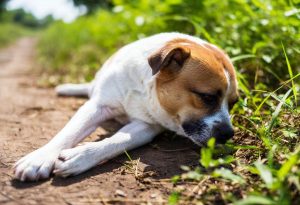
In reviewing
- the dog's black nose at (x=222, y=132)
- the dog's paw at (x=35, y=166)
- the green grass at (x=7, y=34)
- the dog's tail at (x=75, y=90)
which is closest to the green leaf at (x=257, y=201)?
the dog's black nose at (x=222, y=132)

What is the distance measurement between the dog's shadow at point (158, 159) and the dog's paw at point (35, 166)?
4cm

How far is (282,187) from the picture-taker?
77.5 inches

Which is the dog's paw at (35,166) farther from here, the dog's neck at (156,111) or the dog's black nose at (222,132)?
the dog's black nose at (222,132)

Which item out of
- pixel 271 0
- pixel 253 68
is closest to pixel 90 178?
pixel 253 68

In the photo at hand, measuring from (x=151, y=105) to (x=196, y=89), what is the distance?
0.50 meters

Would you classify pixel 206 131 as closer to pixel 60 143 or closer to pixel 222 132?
pixel 222 132

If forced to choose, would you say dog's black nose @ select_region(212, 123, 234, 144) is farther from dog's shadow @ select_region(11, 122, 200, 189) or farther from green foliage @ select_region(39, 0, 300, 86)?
green foliage @ select_region(39, 0, 300, 86)

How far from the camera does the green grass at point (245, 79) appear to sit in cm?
217

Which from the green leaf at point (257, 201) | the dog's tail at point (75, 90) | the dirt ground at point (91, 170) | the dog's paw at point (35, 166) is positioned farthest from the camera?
the dog's tail at point (75, 90)

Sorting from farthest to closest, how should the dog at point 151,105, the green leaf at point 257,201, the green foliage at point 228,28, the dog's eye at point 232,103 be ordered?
1. the green foliage at point 228,28
2. the dog's eye at point 232,103
3. the dog at point 151,105
4. the green leaf at point 257,201

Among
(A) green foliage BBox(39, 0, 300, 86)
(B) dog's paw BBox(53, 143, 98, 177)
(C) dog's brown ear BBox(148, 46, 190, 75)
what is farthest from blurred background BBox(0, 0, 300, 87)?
(B) dog's paw BBox(53, 143, 98, 177)

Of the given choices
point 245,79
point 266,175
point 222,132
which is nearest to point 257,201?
point 266,175

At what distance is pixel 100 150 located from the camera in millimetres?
2836

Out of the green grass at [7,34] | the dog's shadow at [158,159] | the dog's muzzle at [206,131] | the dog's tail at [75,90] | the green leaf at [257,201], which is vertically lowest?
the green grass at [7,34]
